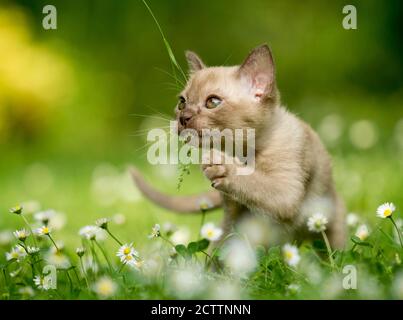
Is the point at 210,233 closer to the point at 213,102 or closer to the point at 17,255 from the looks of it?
the point at 213,102

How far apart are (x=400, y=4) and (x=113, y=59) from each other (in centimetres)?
371

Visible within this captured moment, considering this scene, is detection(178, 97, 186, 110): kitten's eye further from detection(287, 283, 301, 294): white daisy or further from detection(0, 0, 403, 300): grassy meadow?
detection(0, 0, 403, 300): grassy meadow

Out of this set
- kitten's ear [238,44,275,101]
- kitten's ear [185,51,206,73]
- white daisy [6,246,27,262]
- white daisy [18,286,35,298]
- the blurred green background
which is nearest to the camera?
white daisy [18,286,35,298]

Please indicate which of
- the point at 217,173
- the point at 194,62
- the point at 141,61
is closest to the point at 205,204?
the point at 217,173

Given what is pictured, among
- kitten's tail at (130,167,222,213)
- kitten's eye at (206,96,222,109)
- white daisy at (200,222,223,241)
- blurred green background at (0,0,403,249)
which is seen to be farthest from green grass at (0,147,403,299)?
blurred green background at (0,0,403,249)

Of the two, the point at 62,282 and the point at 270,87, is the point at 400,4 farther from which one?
the point at 62,282

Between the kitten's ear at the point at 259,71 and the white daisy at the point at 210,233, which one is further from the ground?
the kitten's ear at the point at 259,71

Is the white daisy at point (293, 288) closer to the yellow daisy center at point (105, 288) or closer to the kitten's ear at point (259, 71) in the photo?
the yellow daisy center at point (105, 288)

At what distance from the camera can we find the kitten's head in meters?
2.74

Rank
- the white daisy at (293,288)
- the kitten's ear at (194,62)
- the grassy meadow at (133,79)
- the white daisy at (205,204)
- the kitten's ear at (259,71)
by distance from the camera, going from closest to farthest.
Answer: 1. the white daisy at (293,288)
2. the kitten's ear at (259,71)
3. the white daisy at (205,204)
4. the kitten's ear at (194,62)
5. the grassy meadow at (133,79)

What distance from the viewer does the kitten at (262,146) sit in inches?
104

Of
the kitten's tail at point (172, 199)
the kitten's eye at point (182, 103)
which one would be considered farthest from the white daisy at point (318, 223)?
the kitten's tail at point (172, 199)
